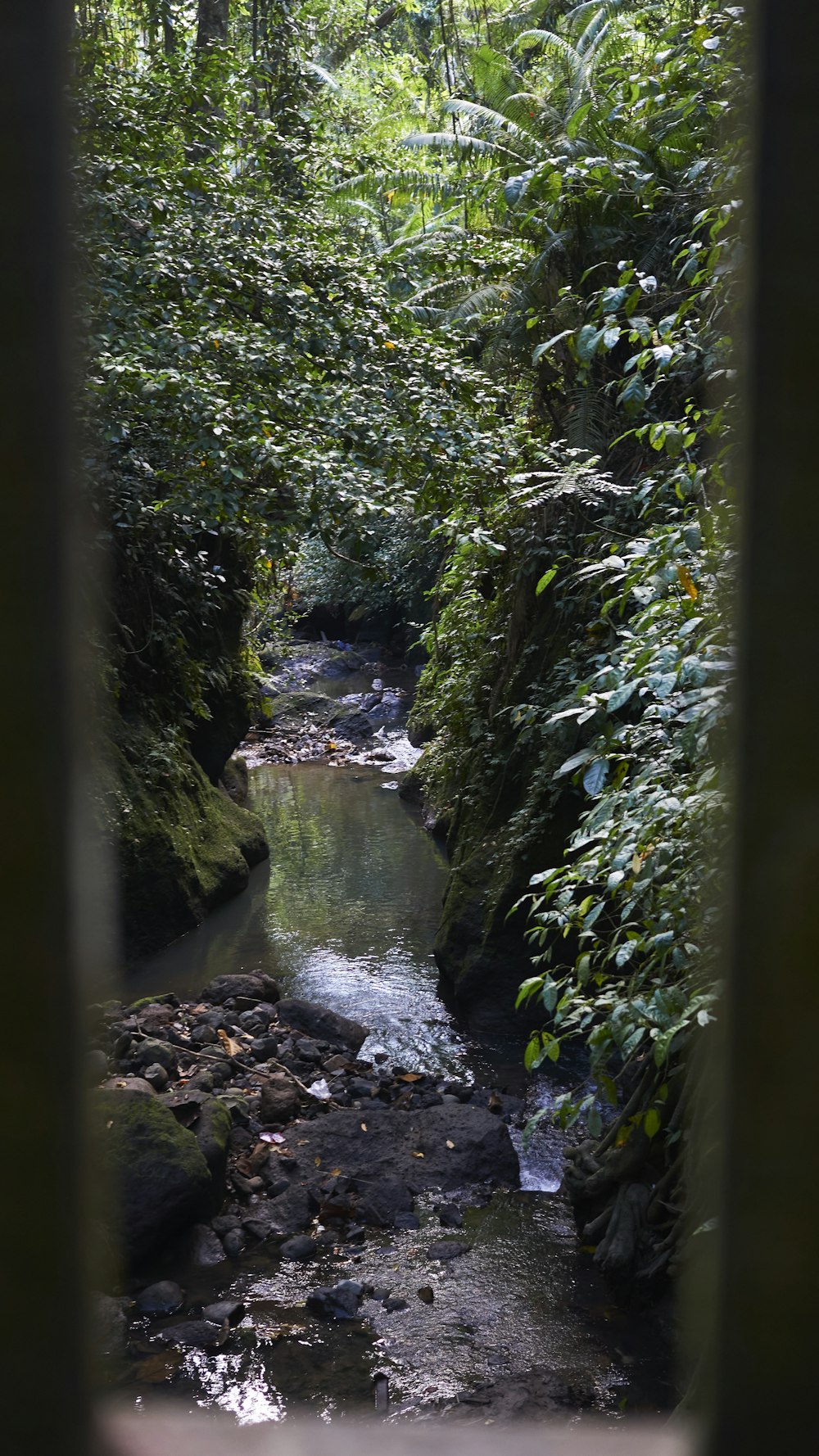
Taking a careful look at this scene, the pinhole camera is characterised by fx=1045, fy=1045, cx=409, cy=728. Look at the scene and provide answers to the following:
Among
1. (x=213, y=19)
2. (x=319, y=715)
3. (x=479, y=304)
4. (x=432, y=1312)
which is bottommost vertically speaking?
(x=432, y=1312)

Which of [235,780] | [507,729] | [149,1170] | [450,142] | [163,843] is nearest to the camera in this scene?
[149,1170]

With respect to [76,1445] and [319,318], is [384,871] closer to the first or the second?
[319,318]

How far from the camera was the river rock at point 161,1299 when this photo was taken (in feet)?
12.9

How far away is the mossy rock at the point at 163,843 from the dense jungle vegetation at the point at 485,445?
0.04 m

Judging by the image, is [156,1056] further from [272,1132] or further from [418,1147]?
[418,1147]

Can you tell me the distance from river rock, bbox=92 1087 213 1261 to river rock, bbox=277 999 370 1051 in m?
1.93

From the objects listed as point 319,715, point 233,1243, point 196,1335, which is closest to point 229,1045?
point 233,1243

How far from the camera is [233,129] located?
685 cm

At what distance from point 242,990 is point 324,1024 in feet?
2.39

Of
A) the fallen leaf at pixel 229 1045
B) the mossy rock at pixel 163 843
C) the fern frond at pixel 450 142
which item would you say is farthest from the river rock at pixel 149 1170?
the fern frond at pixel 450 142

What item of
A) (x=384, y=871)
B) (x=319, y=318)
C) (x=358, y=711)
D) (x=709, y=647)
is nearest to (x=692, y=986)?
(x=709, y=647)

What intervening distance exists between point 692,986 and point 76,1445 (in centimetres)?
247

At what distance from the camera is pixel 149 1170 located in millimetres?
4230

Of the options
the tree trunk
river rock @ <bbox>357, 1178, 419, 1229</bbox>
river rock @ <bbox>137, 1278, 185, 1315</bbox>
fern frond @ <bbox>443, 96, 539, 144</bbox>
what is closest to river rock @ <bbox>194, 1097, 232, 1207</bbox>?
river rock @ <bbox>137, 1278, 185, 1315</bbox>
